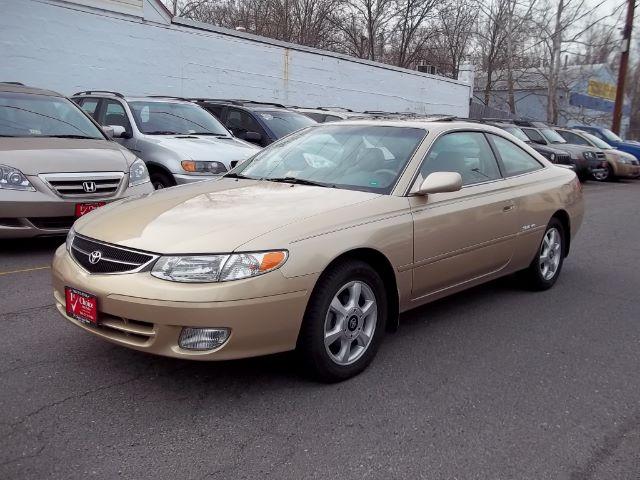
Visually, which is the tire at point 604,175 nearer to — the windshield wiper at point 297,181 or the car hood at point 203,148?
the car hood at point 203,148

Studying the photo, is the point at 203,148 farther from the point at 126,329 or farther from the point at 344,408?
the point at 344,408

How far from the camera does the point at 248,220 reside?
340cm

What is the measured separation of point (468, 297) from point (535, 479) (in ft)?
9.24

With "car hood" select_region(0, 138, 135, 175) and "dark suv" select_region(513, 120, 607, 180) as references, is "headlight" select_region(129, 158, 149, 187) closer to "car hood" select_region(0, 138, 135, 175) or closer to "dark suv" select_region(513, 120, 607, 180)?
"car hood" select_region(0, 138, 135, 175)

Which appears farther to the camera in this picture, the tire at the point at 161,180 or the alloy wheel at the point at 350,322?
the tire at the point at 161,180

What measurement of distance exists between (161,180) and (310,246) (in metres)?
5.42

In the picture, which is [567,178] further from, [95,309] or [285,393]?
[95,309]

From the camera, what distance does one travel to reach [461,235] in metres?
4.34

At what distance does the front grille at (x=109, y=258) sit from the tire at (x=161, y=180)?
466cm

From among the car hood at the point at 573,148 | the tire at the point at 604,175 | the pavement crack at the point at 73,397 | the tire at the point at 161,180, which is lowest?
the pavement crack at the point at 73,397

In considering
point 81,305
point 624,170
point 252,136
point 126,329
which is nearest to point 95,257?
point 81,305

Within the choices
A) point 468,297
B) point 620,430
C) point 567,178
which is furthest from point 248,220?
point 567,178

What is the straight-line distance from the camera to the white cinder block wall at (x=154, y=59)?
12688 millimetres

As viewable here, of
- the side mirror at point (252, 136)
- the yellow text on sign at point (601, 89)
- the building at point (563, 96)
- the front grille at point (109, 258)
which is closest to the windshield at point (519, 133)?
the side mirror at point (252, 136)
